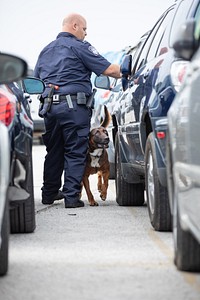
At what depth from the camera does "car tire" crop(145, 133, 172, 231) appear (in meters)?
8.19

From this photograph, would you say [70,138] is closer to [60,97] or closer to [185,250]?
[60,97]

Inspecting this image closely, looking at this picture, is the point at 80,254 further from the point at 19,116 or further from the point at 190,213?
the point at 190,213

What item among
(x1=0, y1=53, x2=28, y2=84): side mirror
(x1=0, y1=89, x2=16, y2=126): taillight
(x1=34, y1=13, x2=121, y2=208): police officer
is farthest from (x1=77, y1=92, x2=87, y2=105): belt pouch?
(x1=0, y1=53, x2=28, y2=84): side mirror

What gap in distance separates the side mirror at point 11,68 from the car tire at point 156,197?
10.1 ft

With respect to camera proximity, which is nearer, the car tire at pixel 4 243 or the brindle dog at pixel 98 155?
the car tire at pixel 4 243

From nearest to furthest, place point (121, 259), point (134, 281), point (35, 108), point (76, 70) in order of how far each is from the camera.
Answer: point (134, 281) < point (121, 259) < point (76, 70) < point (35, 108)

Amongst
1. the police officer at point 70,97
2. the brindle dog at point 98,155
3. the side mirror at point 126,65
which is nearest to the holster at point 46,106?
the police officer at point 70,97

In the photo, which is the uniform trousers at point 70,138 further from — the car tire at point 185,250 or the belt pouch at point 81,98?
the car tire at point 185,250

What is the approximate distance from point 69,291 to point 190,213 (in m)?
0.83

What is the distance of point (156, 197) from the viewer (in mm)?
8242

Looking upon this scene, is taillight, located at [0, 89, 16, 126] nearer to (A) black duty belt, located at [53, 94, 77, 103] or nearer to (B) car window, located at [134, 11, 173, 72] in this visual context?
(B) car window, located at [134, 11, 173, 72]

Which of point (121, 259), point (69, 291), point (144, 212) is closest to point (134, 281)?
point (69, 291)

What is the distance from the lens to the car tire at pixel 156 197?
322 inches

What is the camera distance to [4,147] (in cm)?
551
